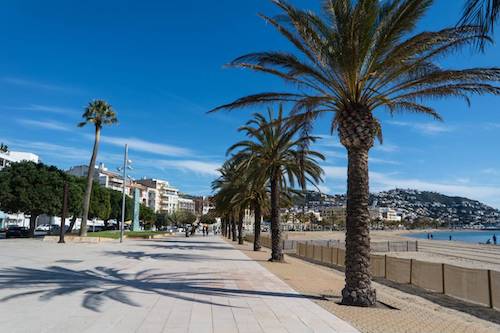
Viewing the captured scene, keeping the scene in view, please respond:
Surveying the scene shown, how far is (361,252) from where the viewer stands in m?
10.7

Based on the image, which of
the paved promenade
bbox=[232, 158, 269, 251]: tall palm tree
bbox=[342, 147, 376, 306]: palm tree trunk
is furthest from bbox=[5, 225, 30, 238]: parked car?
bbox=[342, 147, 376, 306]: palm tree trunk

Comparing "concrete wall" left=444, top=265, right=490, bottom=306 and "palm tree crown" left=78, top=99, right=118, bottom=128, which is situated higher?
"palm tree crown" left=78, top=99, right=118, bottom=128

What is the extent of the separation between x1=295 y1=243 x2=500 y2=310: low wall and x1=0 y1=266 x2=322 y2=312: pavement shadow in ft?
14.8

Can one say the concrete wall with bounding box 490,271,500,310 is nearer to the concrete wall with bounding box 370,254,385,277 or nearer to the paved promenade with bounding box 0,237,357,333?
the paved promenade with bounding box 0,237,357,333

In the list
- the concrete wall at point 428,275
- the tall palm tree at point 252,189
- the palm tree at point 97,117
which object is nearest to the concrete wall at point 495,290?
the concrete wall at point 428,275

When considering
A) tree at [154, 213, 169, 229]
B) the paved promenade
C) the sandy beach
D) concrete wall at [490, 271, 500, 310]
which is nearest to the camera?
the paved promenade

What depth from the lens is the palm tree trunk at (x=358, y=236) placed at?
34.3ft

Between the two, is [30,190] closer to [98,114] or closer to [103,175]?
[98,114]

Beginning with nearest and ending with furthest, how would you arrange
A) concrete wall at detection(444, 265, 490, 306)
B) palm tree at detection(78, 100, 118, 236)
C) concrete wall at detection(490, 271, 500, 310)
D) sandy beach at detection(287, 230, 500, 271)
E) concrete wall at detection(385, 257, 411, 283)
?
concrete wall at detection(490, 271, 500, 310)
concrete wall at detection(444, 265, 490, 306)
concrete wall at detection(385, 257, 411, 283)
sandy beach at detection(287, 230, 500, 271)
palm tree at detection(78, 100, 118, 236)

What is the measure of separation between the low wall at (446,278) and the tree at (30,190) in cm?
3620

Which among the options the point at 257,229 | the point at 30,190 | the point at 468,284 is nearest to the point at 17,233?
the point at 30,190

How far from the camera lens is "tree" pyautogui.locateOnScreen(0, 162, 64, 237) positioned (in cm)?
4259

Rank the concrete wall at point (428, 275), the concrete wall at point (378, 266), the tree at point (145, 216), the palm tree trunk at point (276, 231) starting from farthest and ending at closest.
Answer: the tree at point (145, 216)
the palm tree trunk at point (276, 231)
the concrete wall at point (378, 266)
the concrete wall at point (428, 275)

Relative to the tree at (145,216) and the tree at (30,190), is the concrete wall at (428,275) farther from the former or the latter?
the tree at (145,216)
